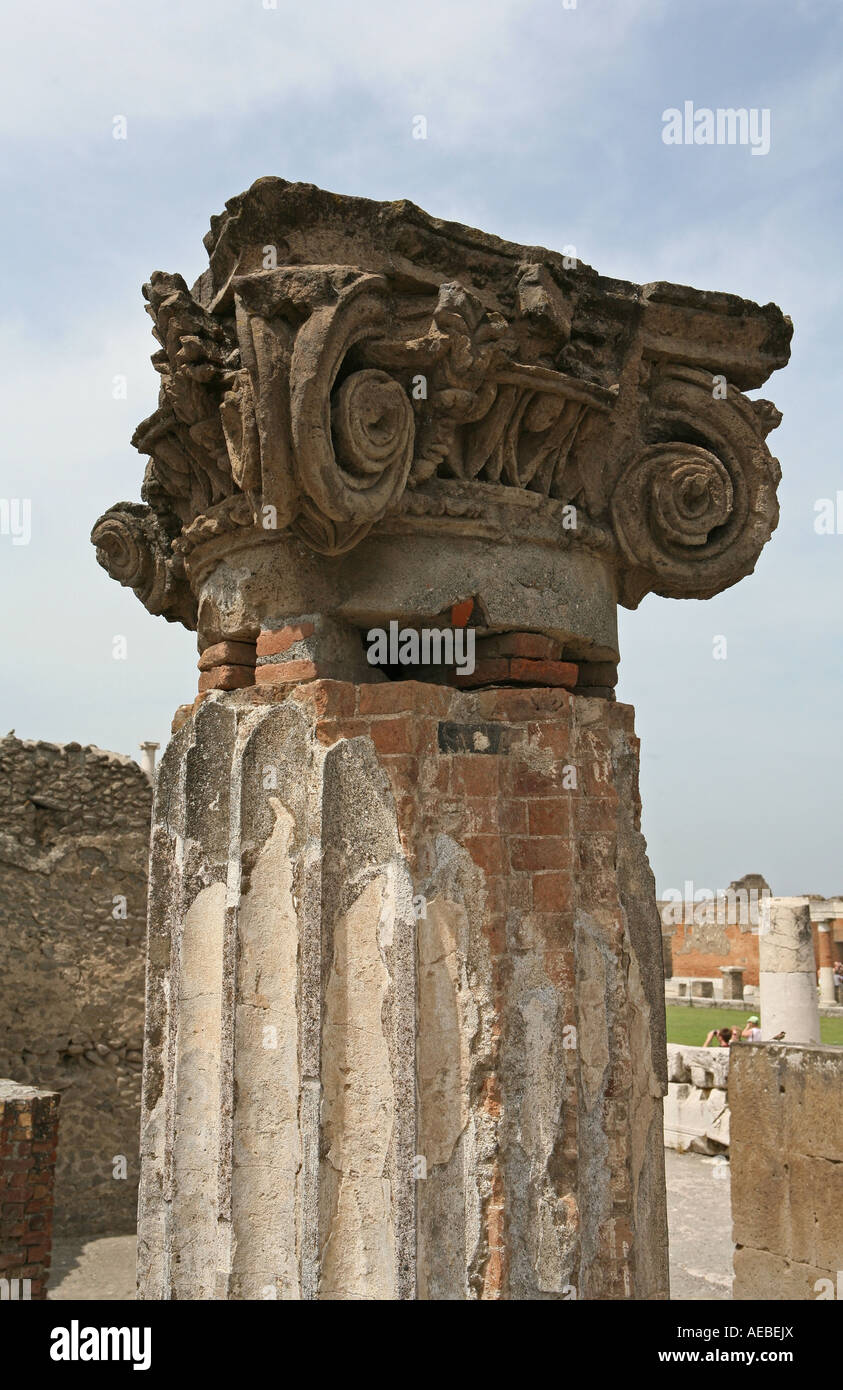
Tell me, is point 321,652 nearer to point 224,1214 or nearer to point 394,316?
point 394,316

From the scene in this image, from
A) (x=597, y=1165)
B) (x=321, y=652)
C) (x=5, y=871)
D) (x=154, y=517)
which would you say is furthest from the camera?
(x=5, y=871)

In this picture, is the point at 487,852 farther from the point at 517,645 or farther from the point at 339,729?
the point at 517,645

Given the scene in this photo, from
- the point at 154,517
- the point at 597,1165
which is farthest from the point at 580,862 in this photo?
the point at 154,517

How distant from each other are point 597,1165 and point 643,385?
7.49ft

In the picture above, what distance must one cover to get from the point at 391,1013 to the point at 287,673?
96 centimetres

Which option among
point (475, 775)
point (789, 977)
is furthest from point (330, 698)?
point (789, 977)

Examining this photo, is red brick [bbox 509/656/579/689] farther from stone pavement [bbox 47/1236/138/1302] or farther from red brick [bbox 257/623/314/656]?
stone pavement [bbox 47/1236/138/1302]

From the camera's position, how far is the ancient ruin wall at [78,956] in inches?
400

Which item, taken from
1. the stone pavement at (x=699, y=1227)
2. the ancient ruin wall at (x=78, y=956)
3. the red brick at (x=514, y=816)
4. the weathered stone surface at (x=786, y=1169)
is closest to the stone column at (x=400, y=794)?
the red brick at (x=514, y=816)

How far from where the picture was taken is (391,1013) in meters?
2.84

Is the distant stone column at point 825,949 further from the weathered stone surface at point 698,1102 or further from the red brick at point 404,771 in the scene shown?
the red brick at point 404,771

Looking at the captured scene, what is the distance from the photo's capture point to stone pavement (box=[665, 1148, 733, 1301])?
795cm

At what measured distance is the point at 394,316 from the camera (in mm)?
3139

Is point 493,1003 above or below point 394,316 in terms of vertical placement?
below
